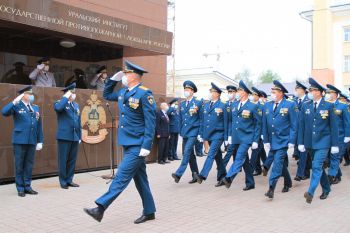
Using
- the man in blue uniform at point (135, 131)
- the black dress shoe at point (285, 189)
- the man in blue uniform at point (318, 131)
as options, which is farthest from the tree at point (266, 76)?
the man in blue uniform at point (135, 131)

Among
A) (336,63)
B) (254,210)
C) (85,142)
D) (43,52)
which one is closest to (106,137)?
(85,142)

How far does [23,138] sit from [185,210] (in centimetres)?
321

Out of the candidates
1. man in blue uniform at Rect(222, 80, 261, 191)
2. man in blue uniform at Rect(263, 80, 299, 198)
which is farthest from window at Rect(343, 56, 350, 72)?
man in blue uniform at Rect(263, 80, 299, 198)

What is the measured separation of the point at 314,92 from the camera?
7.19 m

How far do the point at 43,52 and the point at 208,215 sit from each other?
8.89m

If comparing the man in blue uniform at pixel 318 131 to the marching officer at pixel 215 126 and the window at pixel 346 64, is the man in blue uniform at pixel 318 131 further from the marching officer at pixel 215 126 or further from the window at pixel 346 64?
the window at pixel 346 64

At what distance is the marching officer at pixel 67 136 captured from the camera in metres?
8.38

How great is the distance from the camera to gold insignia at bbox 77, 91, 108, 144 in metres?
10.1

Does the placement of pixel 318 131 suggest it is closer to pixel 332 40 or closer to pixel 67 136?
pixel 67 136

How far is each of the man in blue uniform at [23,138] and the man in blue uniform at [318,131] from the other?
15.6 feet

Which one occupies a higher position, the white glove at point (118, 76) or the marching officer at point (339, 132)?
the white glove at point (118, 76)

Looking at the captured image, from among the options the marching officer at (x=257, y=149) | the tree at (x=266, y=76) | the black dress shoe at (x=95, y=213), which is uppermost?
the tree at (x=266, y=76)

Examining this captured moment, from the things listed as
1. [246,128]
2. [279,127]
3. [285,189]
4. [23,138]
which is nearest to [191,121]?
[246,128]

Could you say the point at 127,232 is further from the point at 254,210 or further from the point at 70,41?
the point at 70,41
